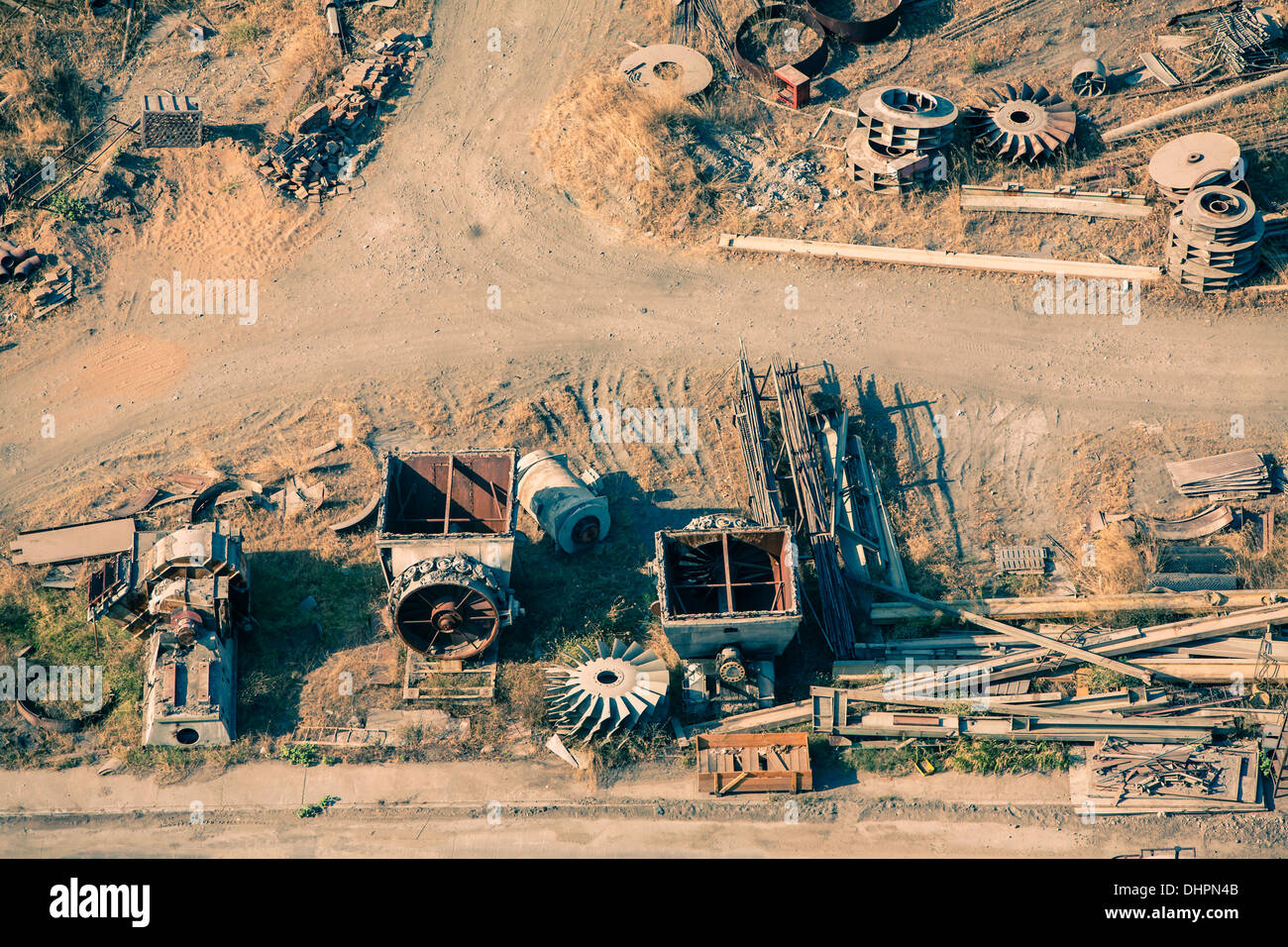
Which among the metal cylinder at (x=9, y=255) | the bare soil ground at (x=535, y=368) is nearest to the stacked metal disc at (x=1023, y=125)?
the bare soil ground at (x=535, y=368)

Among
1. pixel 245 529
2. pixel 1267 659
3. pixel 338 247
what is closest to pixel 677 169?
pixel 338 247

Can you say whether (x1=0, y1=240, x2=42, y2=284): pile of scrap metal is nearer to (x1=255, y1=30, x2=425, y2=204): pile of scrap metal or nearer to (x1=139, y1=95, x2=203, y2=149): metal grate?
(x1=139, y1=95, x2=203, y2=149): metal grate

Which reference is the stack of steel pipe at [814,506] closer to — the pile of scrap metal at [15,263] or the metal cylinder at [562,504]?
the metal cylinder at [562,504]

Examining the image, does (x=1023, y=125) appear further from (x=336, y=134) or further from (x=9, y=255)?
(x=9, y=255)

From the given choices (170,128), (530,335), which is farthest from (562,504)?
(170,128)

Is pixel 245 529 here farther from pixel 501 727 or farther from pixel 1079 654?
pixel 1079 654

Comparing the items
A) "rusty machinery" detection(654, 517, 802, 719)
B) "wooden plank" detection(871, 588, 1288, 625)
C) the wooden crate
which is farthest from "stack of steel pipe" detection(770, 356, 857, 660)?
the wooden crate
